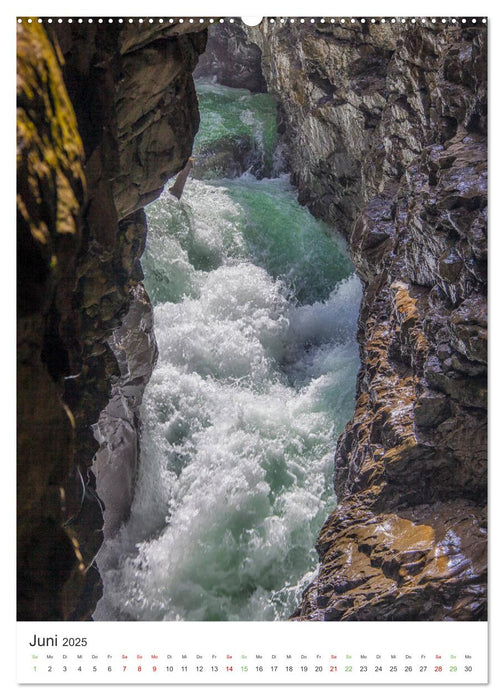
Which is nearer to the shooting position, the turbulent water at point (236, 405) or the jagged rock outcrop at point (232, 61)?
the turbulent water at point (236, 405)

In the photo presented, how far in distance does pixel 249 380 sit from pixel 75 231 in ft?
19.3

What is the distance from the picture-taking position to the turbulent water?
5.90 meters

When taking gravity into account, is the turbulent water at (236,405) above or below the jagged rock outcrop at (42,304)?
below

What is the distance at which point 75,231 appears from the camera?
255 centimetres

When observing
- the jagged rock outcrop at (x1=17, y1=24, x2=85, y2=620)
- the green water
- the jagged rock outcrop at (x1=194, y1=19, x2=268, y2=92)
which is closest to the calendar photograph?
the jagged rock outcrop at (x1=17, y1=24, x2=85, y2=620)

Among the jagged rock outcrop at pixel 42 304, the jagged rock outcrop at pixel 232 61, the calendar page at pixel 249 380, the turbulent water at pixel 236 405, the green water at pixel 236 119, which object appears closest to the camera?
the jagged rock outcrop at pixel 42 304

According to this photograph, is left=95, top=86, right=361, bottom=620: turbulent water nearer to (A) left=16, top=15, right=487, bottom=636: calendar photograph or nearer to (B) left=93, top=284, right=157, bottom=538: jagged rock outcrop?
(A) left=16, top=15, right=487, bottom=636: calendar photograph

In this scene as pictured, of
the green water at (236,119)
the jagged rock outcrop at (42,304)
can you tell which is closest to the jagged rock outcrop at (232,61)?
the green water at (236,119)

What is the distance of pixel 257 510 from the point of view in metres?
6.44

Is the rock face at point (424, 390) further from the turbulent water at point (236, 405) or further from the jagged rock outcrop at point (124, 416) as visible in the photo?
the jagged rock outcrop at point (124, 416)

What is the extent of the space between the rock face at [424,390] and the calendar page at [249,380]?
0.06ft

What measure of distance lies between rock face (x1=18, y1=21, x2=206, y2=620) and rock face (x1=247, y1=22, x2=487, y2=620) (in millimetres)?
1494

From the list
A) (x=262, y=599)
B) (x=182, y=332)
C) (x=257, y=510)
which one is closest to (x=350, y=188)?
(x=182, y=332)

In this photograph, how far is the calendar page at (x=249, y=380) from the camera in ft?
8.58
